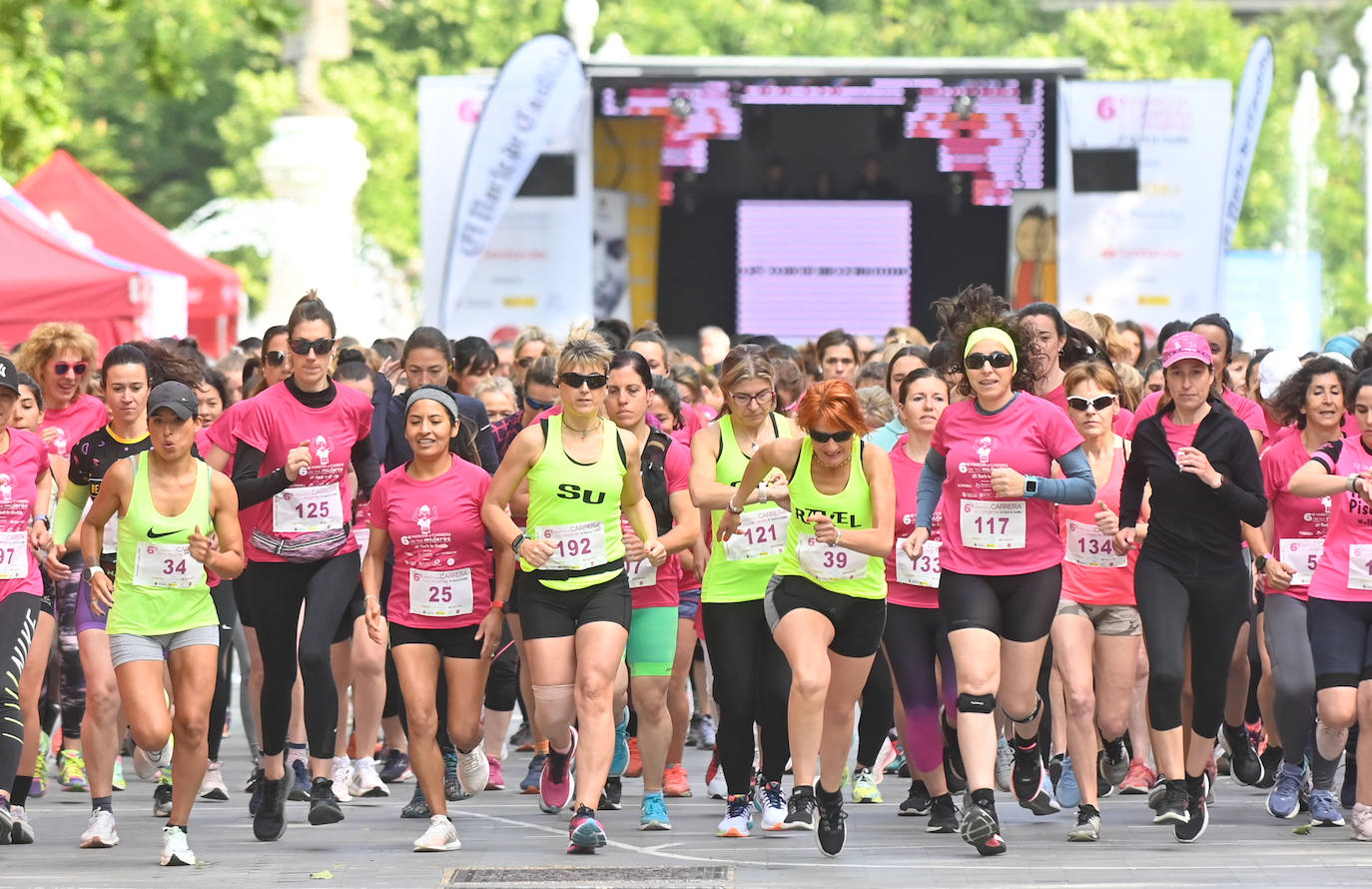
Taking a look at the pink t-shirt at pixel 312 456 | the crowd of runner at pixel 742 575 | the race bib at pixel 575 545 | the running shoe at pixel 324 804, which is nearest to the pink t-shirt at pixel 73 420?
the crowd of runner at pixel 742 575

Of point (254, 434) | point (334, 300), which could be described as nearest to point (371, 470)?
point (254, 434)

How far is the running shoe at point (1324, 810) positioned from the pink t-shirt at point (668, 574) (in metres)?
2.65

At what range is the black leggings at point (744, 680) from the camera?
9039 mm

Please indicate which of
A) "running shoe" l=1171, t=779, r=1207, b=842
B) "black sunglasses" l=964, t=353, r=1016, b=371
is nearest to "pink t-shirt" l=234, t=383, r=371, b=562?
"black sunglasses" l=964, t=353, r=1016, b=371

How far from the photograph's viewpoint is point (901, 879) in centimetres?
823

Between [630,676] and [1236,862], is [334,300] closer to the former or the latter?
[630,676]

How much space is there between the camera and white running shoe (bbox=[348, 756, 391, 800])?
34.4 ft

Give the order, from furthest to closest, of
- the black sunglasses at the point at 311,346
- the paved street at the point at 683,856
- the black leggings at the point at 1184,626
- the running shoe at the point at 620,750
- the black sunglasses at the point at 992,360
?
1. the running shoe at the point at 620,750
2. the black sunglasses at the point at 311,346
3. the black leggings at the point at 1184,626
4. the black sunglasses at the point at 992,360
5. the paved street at the point at 683,856

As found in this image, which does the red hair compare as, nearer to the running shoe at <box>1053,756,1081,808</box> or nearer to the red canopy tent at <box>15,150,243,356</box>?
the running shoe at <box>1053,756,1081,808</box>

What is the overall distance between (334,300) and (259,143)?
2126 cm

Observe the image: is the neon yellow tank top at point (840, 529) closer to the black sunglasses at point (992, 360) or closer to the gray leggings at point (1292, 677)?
the black sunglasses at point (992, 360)

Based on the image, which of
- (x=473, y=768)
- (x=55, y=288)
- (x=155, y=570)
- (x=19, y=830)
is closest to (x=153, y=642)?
(x=155, y=570)

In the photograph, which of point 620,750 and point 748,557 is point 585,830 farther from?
point 620,750

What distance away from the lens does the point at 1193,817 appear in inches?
354
